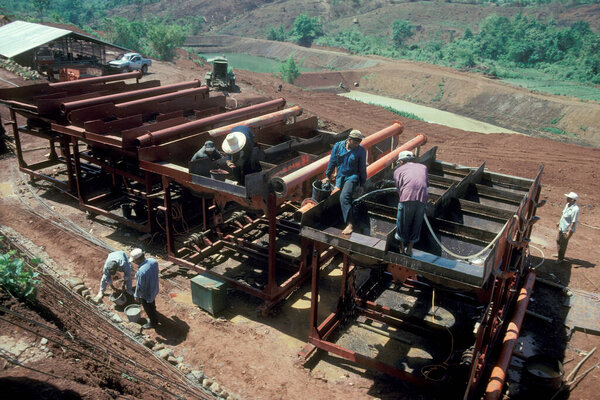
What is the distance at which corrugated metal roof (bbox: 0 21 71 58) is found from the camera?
2720 centimetres

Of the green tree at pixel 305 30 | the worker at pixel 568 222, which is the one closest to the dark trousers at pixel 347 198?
the worker at pixel 568 222

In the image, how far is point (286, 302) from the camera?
32.2 feet

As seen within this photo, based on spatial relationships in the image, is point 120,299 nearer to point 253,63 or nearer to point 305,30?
point 253,63

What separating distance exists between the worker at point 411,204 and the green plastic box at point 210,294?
14.2 ft

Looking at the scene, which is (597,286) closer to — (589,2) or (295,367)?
(295,367)

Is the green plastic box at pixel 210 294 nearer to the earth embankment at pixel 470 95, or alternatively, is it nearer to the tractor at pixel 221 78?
the tractor at pixel 221 78

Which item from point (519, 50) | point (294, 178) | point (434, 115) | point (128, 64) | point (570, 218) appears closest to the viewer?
point (294, 178)

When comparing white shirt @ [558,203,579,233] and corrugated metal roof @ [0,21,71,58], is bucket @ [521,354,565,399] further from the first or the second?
corrugated metal roof @ [0,21,71,58]

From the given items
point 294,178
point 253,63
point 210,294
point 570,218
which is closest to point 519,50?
point 253,63

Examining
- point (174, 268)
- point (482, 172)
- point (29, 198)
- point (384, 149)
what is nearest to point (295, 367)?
point (174, 268)

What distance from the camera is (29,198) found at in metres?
14.0

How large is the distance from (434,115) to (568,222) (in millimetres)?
26522

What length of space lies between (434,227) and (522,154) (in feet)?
50.7

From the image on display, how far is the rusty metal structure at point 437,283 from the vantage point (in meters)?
6.49
